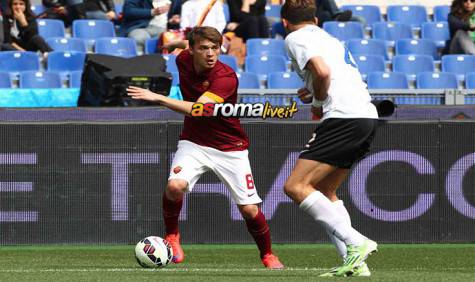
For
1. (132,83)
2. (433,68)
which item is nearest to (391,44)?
(433,68)

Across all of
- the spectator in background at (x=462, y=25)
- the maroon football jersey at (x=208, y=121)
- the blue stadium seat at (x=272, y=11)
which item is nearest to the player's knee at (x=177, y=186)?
the maroon football jersey at (x=208, y=121)

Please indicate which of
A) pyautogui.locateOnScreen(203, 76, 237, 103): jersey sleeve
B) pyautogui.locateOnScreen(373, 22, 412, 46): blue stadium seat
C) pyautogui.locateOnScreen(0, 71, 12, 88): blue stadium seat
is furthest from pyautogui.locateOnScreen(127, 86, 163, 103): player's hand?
pyautogui.locateOnScreen(373, 22, 412, 46): blue stadium seat

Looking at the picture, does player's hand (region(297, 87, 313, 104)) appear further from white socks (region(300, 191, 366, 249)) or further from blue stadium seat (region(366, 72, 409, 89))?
blue stadium seat (region(366, 72, 409, 89))

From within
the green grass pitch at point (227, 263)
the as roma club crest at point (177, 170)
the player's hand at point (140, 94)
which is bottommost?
the green grass pitch at point (227, 263)

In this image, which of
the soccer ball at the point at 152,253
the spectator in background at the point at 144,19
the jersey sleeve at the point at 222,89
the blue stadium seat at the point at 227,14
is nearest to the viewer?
the jersey sleeve at the point at 222,89

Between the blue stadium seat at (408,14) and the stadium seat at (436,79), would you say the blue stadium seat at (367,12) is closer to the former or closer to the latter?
the blue stadium seat at (408,14)

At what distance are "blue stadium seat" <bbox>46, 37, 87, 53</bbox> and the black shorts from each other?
9.85m

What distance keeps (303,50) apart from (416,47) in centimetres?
1109

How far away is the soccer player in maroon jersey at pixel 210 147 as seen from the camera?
1004 cm

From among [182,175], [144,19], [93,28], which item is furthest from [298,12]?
[93,28]

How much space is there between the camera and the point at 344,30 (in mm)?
19484

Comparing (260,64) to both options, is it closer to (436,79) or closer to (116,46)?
(116,46)

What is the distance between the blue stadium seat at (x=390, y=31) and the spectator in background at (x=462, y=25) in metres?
1.10

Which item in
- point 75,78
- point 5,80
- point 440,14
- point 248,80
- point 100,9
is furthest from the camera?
point 440,14
